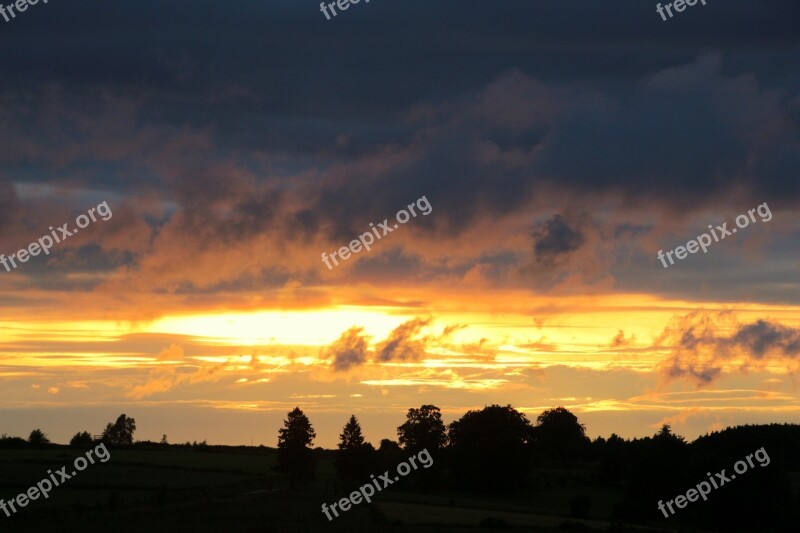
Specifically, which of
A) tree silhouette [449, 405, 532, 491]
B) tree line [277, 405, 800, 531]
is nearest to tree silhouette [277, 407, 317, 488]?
tree line [277, 405, 800, 531]

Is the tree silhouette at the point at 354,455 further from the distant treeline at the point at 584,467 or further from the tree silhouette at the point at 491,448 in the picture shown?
the tree silhouette at the point at 491,448

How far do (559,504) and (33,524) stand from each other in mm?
84295

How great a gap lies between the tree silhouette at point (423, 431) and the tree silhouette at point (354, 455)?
20.7m

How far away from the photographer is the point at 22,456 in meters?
159

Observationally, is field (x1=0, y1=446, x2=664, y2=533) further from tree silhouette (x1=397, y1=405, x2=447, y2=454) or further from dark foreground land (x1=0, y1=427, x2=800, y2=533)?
tree silhouette (x1=397, y1=405, x2=447, y2=454)

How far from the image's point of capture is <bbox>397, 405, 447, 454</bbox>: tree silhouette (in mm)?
187625

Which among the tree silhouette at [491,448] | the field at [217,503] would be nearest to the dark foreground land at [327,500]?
the field at [217,503]

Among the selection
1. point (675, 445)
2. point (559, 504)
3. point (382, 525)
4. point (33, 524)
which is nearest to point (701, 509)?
point (675, 445)

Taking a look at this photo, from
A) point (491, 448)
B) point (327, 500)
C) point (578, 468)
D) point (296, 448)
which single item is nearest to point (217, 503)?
point (327, 500)

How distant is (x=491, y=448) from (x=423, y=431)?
753 inches

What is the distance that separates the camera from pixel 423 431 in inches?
7446

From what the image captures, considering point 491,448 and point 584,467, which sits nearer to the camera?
point 491,448

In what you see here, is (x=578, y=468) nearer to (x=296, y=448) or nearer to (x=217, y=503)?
(x=296, y=448)

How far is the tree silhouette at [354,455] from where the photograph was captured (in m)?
162
